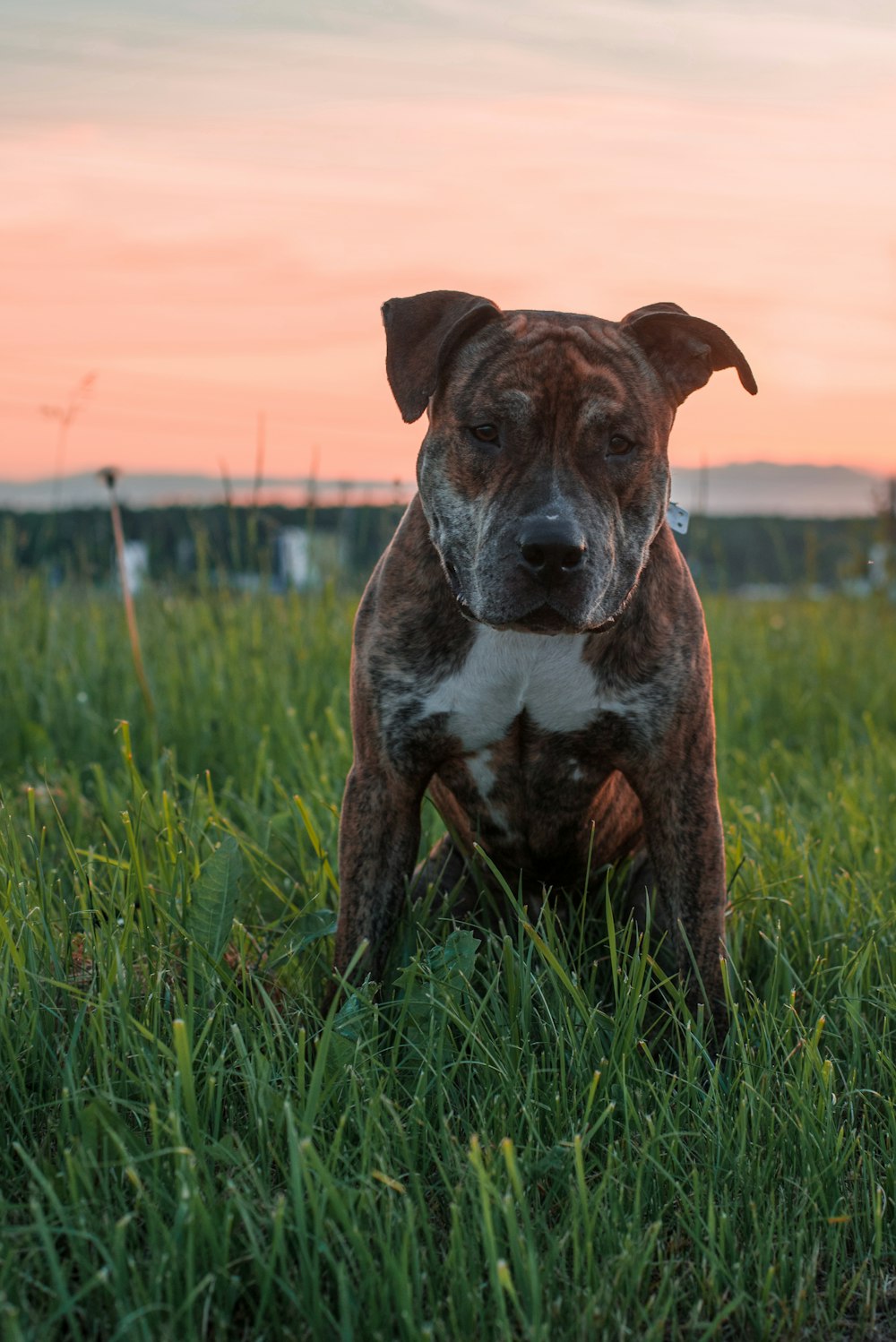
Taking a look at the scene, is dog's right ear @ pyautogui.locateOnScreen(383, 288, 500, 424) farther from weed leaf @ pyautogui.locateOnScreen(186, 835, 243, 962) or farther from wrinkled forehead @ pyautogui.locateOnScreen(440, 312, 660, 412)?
weed leaf @ pyautogui.locateOnScreen(186, 835, 243, 962)

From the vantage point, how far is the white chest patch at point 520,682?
3.06 metres

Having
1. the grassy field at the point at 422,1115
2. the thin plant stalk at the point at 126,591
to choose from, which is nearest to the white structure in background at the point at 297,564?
the thin plant stalk at the point at 126,591

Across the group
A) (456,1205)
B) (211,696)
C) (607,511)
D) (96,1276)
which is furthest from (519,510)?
(211,696)

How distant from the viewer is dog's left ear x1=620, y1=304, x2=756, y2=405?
3205 millimetres

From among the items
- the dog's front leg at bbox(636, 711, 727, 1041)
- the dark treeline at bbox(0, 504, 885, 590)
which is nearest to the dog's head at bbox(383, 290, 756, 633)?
the dog's front leg at bbox(636, 711, 727, 1041)

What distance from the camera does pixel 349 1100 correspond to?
7.87 feet

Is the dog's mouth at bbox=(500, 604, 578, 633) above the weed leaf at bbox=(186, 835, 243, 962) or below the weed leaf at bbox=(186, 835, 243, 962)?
above

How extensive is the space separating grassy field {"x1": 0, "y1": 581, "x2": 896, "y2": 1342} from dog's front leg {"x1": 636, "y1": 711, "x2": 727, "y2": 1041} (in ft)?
0.35

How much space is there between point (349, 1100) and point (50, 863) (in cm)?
198

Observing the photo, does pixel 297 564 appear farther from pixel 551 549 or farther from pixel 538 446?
pixel 551 549

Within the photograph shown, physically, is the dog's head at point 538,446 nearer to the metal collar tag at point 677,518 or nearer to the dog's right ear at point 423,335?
the dog's right ear at point 423,335

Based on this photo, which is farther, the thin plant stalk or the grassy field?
the thin plant stalk

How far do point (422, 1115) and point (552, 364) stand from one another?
1698 millimetres

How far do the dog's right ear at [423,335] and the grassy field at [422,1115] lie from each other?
121 cm
